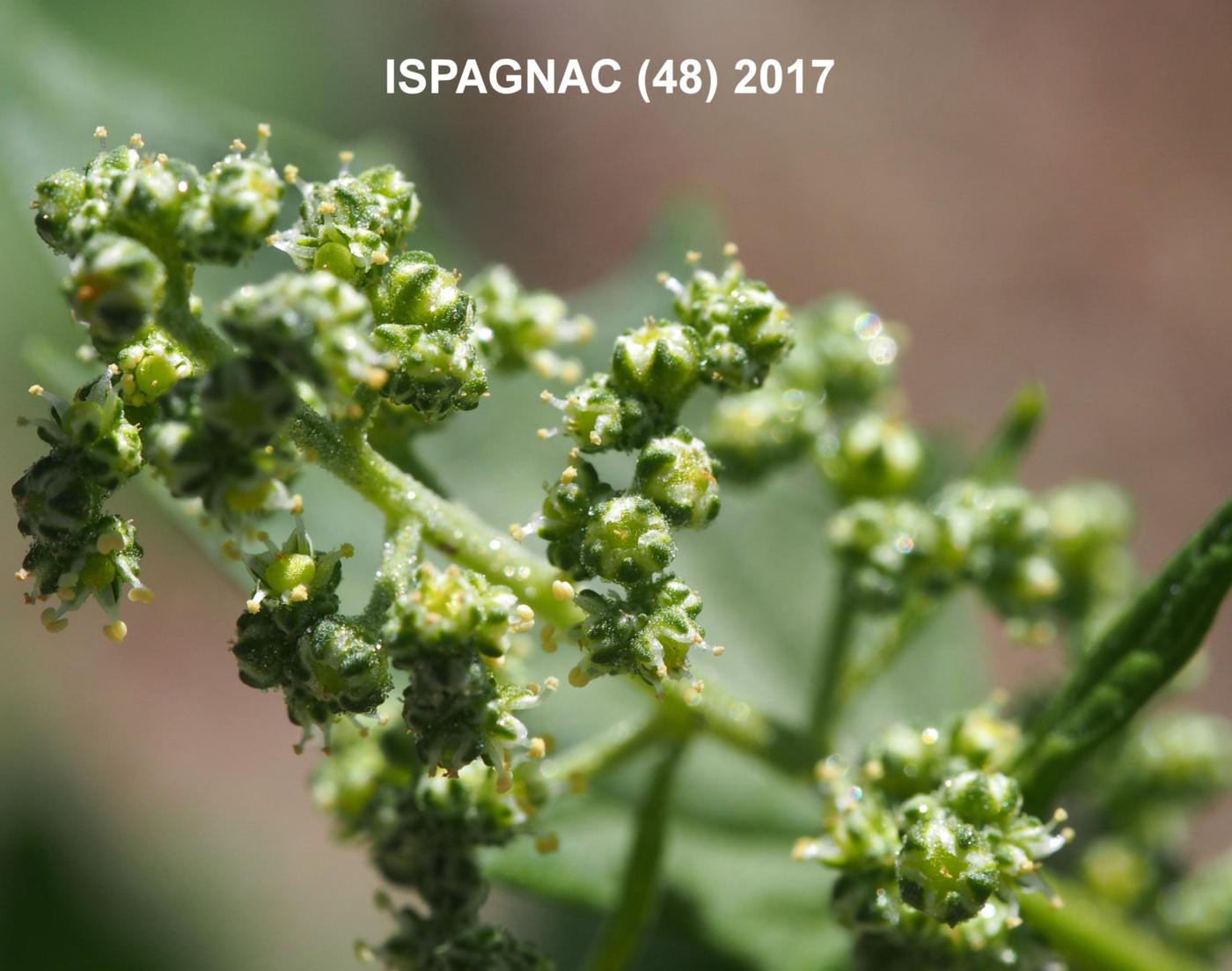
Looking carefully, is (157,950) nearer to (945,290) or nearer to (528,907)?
(528,907)

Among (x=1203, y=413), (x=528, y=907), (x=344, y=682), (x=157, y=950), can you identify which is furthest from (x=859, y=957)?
(x=1203, y=413)

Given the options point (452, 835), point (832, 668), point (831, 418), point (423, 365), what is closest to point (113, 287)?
point (423, 365)

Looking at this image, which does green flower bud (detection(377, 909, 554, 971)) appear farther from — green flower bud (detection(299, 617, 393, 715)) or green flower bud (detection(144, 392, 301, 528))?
green flower bud (detection(144, 392, 301, 528))

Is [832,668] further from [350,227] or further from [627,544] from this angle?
[350,227]

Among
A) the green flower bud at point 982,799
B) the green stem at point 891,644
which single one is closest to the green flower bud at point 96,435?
the green flower bud at point 982,799

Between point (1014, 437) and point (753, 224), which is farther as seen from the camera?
point (753, 224)

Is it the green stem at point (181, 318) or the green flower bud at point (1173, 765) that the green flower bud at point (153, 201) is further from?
the green flower bud at point (1173, 765)

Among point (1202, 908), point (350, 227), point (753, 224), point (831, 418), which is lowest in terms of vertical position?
point (350, 227)
